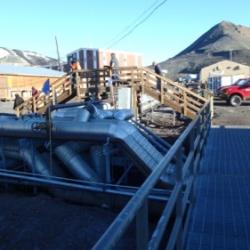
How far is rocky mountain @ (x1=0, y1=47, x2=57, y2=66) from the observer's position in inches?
3922

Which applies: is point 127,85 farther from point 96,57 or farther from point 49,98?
point 96,57

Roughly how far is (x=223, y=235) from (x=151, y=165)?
503 centimetres

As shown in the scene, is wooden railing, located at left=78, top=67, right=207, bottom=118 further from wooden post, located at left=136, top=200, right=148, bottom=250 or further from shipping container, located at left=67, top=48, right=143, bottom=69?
shipping container, located at left=67, top=48, right=143, bottom=69

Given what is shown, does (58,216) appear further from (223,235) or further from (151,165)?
(223,235)

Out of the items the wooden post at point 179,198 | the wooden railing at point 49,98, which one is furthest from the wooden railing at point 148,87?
the wooden post at point 179,198

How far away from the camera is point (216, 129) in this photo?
569 inches

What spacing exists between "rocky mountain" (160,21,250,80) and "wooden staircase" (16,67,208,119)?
58077 millimetres

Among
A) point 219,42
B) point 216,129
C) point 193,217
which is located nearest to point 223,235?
point 193,217

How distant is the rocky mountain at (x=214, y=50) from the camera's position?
9879 cm

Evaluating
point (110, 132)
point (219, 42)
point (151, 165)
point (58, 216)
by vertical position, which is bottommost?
point (58, 216)

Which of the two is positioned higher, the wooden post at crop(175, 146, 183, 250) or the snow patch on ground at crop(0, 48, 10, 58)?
the snow patch on ground at crop(0, 48, 10, 58)

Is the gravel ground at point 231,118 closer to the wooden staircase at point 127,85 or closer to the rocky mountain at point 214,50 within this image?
the wooden staircase at point 127,85

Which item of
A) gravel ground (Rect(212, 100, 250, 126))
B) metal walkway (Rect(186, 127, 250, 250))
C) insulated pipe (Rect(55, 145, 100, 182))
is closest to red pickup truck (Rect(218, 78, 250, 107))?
gravel ground (Rect(212, 100, 250, 126))

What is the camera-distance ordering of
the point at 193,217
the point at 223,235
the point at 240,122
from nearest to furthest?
the point at 223,235, the point at 193,217, the point at 240,122
